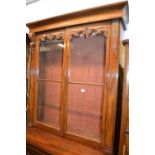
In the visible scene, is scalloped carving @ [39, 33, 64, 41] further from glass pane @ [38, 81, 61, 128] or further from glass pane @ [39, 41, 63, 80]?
glass pane @ [38, 81, 61, 128]

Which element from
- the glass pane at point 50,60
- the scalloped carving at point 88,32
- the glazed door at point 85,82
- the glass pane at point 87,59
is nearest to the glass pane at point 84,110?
the glazed door at point 85,82

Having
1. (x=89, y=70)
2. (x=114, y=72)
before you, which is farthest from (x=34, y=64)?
(x=114, y=72)

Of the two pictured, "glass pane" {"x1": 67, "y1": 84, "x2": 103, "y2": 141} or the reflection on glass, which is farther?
the reflection on glass

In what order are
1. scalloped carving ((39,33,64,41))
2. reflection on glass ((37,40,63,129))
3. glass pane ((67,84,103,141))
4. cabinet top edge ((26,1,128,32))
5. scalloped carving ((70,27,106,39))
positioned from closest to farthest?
cabinet top edge ((26,1,128,32)) → scalloped carving ((70,27,106,39)) → glass pane ((67,84,103,141)) → scalloped carving ((39,33,64,41)) → reflection on glass ((37,40,63,129))

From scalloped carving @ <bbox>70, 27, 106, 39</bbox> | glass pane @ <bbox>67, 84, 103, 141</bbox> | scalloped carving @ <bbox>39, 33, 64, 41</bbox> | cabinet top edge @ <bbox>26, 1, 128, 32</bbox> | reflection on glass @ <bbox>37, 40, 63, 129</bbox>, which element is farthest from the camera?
reflection on glass @ <bbox>37, 40, 63, 129</bbox>

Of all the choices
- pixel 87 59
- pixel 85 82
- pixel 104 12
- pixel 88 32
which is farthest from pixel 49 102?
pixel 104 12

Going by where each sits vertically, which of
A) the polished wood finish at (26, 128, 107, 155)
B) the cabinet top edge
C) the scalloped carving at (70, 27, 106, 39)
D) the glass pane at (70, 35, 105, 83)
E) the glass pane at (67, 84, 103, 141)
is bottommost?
the polished wood finish at (26, 128, 107, 155)

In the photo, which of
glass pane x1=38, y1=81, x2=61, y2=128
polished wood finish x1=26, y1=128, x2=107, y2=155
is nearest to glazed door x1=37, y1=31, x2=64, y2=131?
glass pane x1=38, y1=81, x2=61, y2=128

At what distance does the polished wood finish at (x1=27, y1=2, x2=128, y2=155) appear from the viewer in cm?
139

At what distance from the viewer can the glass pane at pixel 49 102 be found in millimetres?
1886
